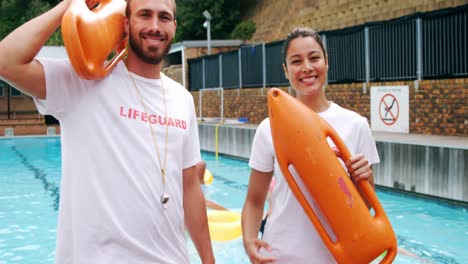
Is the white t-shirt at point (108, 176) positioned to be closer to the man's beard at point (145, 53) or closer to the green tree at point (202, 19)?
the man's beard at point (145, 53)

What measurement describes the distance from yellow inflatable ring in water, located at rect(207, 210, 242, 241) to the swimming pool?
0.09 m

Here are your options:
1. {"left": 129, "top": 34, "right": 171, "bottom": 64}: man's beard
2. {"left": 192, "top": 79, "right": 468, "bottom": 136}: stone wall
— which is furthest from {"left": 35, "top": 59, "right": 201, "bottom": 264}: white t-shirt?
{"left": 192, "top": 79, "right": 468, "bottom": 136}: stone wall

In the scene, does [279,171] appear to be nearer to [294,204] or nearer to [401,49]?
[294,204]

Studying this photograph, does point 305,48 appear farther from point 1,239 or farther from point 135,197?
point 1,239

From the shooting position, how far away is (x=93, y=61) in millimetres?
1932

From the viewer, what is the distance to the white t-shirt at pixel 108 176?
194 centimetres

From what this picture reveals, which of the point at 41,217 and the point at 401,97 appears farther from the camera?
the point at 401,97

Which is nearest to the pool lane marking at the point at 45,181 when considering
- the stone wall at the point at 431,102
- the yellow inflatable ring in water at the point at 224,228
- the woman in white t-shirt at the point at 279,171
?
the yellow inflatable ring in water at the point at 224,228

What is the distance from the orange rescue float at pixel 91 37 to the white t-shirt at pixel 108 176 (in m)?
0.09

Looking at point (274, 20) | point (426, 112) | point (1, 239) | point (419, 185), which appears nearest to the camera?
point (1, 239)

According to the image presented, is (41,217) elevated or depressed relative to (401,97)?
depressed

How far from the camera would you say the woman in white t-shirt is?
2.23m

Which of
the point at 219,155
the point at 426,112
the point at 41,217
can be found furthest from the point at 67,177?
the point at 219,155

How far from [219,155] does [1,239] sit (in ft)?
29.5
